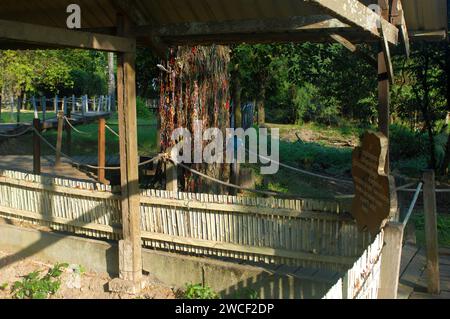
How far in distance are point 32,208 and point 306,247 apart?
4152 mm

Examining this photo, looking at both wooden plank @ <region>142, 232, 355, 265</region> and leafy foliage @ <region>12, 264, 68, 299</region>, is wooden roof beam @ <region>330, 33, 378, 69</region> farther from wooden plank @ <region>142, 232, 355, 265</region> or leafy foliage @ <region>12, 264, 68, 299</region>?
leafy foliage @ <region>12, 264, 68, 299</region>

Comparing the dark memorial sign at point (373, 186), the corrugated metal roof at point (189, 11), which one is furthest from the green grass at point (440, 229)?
the corrugated metal roof at point (189, 11)

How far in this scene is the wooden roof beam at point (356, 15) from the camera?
3.58 meters

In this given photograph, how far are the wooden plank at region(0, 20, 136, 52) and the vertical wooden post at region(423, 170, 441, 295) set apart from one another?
3525 mm

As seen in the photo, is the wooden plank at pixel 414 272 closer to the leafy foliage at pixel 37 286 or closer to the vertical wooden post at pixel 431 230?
the vertical wooden post at pixel 431 230

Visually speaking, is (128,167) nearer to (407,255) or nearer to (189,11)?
(189,11)

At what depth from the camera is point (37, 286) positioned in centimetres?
659

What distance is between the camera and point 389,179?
4.00m

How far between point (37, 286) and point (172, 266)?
168cm

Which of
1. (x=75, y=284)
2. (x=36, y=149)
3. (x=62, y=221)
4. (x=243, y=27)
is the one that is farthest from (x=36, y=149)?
(x=243, y=27)

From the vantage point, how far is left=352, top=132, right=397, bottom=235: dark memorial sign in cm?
398
